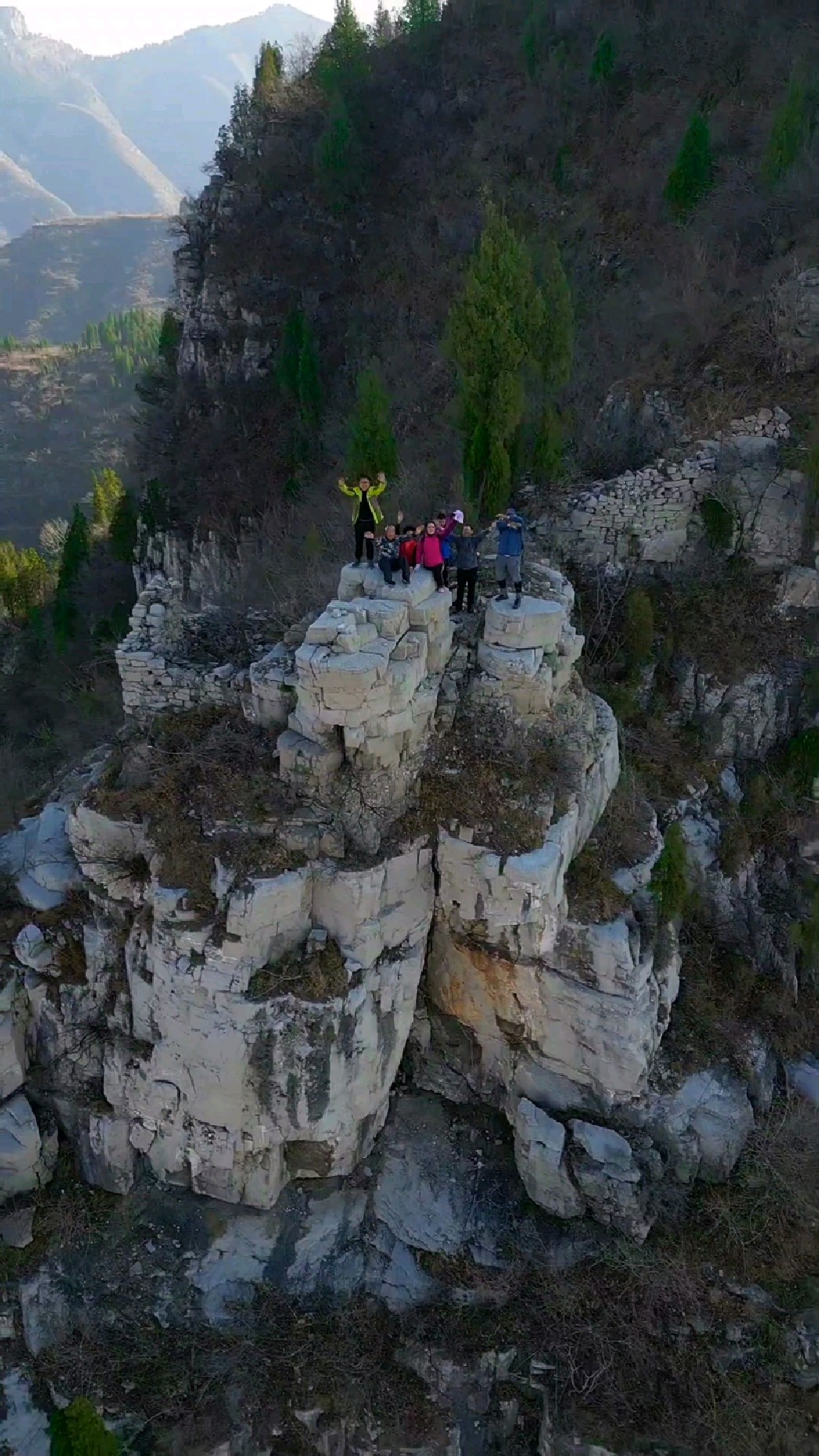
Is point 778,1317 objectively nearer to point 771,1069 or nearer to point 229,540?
point 771,1069

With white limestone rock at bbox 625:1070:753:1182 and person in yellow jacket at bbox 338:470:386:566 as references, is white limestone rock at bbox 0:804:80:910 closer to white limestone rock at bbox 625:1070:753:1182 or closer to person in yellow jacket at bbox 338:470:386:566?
person in yellow jacket at bbox 338:470:386:566

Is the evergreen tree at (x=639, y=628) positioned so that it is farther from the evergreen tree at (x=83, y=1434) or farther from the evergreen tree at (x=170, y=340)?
the evergreen tree at (x=170, y=340)

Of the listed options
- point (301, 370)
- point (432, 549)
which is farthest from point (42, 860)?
point (301, 370)

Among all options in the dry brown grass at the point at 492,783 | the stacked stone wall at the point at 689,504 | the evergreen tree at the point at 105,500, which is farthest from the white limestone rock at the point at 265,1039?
the evergreen tree at the point at 105,500

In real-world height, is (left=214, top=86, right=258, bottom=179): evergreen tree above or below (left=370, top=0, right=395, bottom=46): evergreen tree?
below

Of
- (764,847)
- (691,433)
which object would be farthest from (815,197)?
(764,847)

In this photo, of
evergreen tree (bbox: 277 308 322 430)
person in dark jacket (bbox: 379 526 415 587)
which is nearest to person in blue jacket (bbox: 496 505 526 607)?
person in dark jacket (bbox: 379 526 415 587)

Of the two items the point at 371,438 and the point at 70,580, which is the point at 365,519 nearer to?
the point at 371,438
